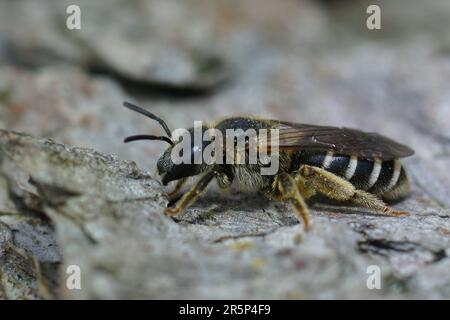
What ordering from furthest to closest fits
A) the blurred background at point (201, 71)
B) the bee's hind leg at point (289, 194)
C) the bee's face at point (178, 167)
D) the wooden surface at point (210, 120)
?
1. the blurred background at point (201, 71)
2. the bee's face at point (178, 167)
3. the bee's hind leg at point (289, 194)
4. the wooden surface at point (210, 120)

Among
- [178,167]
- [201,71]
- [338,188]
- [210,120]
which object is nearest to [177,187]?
[178,167]

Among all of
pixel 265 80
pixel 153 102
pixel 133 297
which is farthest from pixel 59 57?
pixel 133 297

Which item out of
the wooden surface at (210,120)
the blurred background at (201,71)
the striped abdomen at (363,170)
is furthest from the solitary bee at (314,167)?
the blurred background at (201,71)

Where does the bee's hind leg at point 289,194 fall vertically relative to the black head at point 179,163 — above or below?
below

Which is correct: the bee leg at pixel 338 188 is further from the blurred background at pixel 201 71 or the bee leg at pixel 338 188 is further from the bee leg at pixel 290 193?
the blurred background at pixel 201 71

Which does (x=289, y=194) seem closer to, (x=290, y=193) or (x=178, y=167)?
(x=290, y=193)

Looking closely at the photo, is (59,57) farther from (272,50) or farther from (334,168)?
(334,168)
